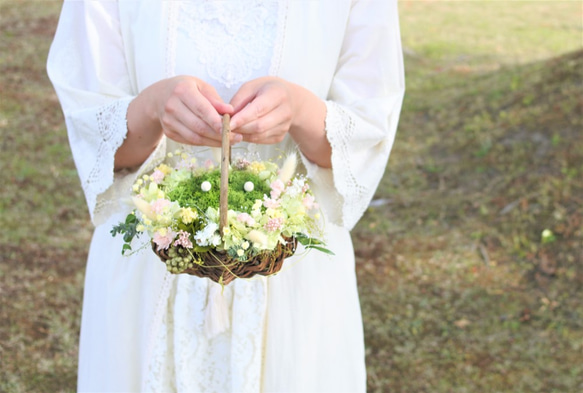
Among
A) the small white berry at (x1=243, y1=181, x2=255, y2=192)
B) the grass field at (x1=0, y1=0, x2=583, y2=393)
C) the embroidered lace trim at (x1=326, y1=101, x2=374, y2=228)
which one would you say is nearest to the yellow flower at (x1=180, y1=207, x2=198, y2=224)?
the small white berry at (x1=243, y1=181, x2=255, y2=192)

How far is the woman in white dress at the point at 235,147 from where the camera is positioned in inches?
62.0

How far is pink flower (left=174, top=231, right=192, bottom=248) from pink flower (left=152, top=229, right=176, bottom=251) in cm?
2

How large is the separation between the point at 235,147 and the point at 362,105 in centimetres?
32

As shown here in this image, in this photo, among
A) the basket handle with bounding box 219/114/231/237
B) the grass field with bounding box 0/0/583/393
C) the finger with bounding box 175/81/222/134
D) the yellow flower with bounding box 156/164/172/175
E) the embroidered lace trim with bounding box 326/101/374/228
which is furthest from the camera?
the grass field with bounding box 0/0/583/393

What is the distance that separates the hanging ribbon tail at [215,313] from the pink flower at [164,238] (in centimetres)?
38

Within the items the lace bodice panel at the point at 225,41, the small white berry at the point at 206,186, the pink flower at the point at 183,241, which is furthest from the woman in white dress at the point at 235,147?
the pink flower at the point at 183,241

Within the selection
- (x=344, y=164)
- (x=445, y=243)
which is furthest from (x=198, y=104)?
(x=445, y=243)

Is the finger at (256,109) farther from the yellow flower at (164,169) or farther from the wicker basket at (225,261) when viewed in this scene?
the yellow flower at (164,169)

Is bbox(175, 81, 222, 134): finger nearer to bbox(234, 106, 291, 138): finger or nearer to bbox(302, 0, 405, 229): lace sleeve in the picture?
bbox(234, 106, 291, 138): finger

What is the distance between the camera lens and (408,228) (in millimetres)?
4723

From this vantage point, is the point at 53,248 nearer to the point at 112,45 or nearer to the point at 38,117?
the point at 38,117

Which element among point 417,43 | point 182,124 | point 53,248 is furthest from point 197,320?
point 417,43

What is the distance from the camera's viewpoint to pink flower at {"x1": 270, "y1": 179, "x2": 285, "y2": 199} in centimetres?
132

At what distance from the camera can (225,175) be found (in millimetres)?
1206
